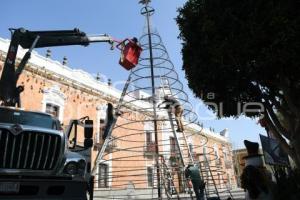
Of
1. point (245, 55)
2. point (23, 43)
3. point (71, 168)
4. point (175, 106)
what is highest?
point (23, 43)

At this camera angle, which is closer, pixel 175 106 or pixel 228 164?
pixel 175 106

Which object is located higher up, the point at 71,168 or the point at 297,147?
the point at 297,147

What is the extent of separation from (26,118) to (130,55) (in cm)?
448

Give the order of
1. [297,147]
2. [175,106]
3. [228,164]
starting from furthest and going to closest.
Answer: [228,164], [175,106], [297,147]

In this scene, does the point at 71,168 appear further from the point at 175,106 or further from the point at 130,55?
the point at 130,55

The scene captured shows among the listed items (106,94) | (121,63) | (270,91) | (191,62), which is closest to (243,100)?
(270,91)

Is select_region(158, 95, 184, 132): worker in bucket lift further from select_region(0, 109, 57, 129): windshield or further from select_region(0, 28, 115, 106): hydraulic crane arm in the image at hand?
select_region(0, 109, 57, 129): windshield

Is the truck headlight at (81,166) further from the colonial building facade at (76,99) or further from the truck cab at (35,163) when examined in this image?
the colonial building facade at (76,99)

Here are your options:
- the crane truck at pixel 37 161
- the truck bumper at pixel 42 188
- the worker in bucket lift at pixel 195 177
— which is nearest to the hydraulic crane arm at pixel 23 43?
the crane truck at pixel 37 161

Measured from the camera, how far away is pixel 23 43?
7820mm

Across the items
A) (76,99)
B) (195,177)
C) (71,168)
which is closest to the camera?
(71,168)

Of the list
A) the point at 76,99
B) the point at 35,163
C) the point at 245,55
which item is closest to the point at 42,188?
the point at 35,163

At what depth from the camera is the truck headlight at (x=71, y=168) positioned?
486 cm

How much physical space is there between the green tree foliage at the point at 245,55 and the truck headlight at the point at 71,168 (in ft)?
9.78
